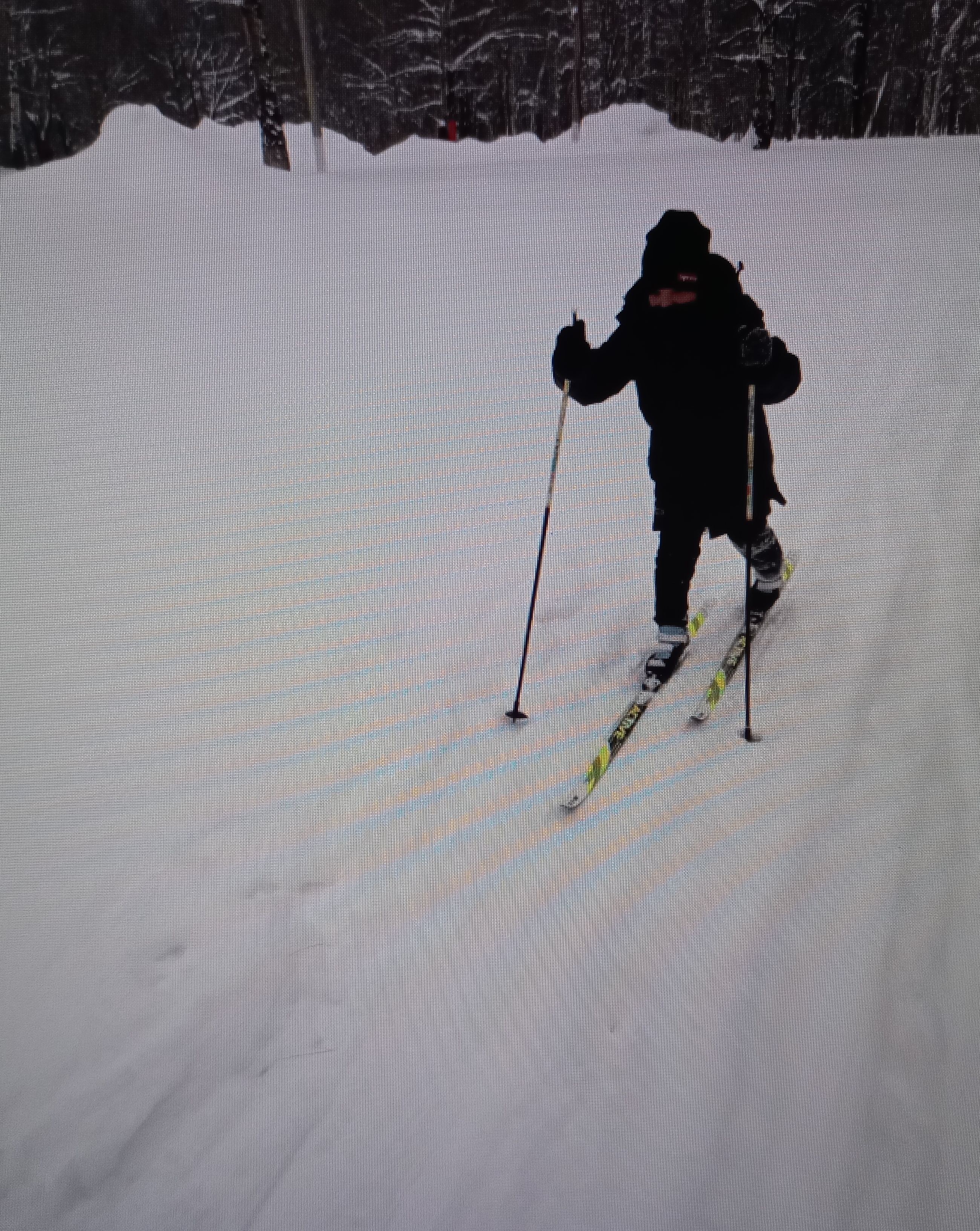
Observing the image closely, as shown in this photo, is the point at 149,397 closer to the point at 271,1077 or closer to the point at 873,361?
the point at 271,1077

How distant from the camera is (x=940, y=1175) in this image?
177 cm

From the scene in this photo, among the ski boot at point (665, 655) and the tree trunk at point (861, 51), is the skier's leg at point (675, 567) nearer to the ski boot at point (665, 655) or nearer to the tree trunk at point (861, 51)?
the ski boot at point (665, 655)

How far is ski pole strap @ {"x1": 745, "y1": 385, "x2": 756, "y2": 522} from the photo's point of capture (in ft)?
10.4

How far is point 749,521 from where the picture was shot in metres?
3.18

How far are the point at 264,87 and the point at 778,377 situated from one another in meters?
12.0

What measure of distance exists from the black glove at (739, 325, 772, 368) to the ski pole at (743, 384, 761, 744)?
14 cm

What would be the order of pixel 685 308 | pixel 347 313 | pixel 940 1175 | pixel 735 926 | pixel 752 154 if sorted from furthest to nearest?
1. pixel 752 154
2. pixel 347 313
3. pixel 685 308
4. pixel 735 926
5. pixel 940 1175

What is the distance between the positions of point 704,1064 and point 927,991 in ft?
2.20

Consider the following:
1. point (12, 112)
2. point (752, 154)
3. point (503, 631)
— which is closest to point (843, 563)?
point (503, 631)

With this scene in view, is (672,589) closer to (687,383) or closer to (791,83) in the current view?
(687,383)

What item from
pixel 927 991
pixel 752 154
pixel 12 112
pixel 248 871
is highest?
pixel 12 112

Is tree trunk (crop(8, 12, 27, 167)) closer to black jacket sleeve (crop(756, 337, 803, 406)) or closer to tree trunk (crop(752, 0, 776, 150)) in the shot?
tree trunk (crop(752, 0, 776, 150))

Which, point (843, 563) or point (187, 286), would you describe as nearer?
point (843, 563)

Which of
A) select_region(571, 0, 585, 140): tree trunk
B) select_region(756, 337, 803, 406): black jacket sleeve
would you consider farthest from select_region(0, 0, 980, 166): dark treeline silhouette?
select_region(756, 337, 803, 406): black jacket sleeve
